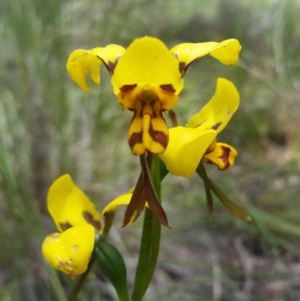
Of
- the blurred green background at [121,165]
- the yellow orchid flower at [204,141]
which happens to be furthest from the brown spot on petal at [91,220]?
the blurred green background at [121,165]

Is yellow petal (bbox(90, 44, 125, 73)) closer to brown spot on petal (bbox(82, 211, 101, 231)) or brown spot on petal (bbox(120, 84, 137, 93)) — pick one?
brown spot on petal (bbox(120, 84, 137, 93))

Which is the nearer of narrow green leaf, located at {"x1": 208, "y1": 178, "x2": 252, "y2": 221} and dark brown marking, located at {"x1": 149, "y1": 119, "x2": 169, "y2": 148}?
dark brown marking, located at {"x1": 149, "y1": 119, "x2": 169, "y2": 148}

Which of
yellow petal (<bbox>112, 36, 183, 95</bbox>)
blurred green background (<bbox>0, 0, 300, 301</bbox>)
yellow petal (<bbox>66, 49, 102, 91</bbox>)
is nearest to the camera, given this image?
yellow petal (<bbox>112, 36, 183, 95</bbox>)

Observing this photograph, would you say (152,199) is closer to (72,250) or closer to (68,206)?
(72,250)

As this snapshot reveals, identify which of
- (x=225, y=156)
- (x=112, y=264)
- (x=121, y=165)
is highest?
(x=225, y=156)

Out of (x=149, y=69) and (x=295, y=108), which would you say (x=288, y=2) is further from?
(x=149, y=69)

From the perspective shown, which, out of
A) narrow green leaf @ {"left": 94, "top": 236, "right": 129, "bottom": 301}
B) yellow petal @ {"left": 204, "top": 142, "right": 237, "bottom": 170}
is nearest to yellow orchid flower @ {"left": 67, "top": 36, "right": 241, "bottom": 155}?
yellow petal @ {"left": 204, "top": 142, "right": 237, "bottom": 170}

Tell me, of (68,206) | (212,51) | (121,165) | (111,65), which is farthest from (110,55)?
(121,165)

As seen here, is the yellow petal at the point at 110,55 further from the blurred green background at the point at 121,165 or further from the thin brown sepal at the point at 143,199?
the blurred green background at the point at 121,165
